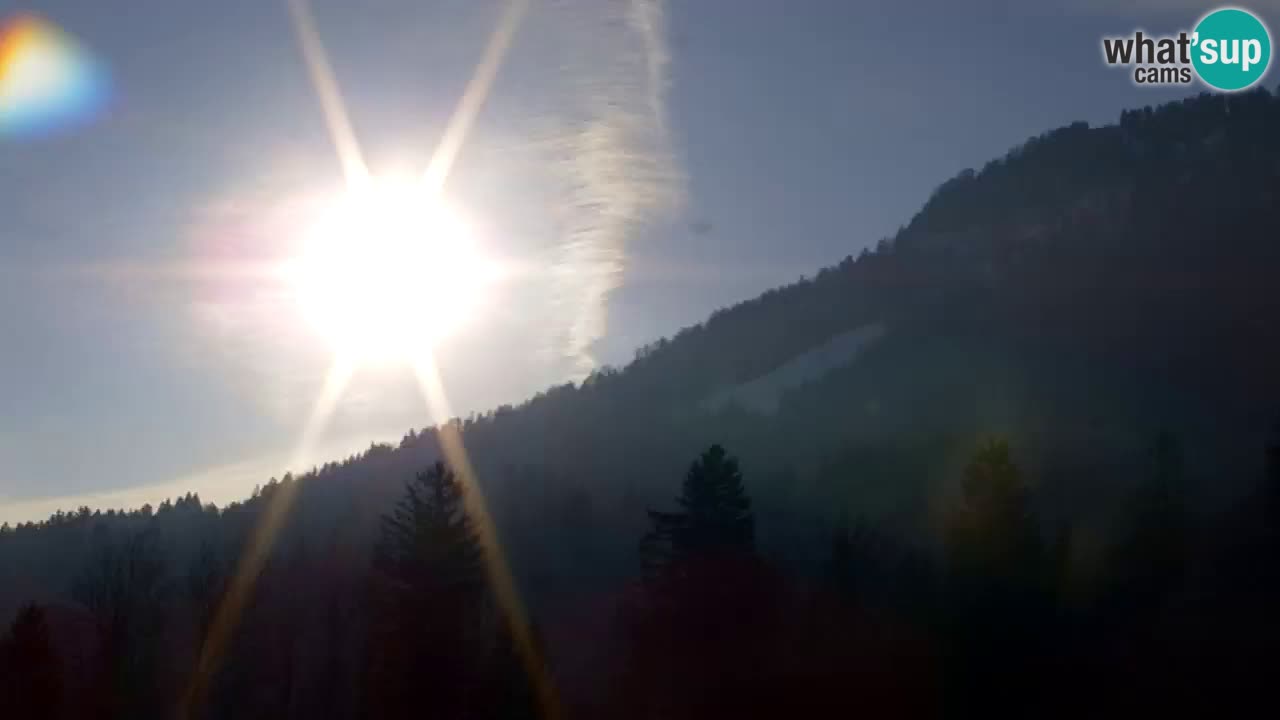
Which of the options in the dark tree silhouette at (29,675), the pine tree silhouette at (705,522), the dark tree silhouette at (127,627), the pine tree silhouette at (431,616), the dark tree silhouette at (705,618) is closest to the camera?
the dark tree silhouette at (29,675)

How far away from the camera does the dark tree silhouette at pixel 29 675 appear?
171 ft

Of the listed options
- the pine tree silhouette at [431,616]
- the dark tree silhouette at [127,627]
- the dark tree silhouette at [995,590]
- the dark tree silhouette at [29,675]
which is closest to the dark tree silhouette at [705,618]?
the pine tree silhouette at [431,616]

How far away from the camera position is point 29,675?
52.8 metres

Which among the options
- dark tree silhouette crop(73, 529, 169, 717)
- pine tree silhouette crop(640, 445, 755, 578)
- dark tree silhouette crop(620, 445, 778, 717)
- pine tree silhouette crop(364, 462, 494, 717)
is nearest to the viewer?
pine tree silhouette crop(364, 462, 494, 717)

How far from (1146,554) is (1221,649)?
844 cm

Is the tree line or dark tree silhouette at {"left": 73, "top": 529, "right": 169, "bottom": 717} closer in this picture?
the tree line

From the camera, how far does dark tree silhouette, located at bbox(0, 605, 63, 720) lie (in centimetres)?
5225

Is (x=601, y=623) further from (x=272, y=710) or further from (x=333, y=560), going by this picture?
(x=272, y=710)

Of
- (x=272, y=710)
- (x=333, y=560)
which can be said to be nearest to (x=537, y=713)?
(x=272, y=710)

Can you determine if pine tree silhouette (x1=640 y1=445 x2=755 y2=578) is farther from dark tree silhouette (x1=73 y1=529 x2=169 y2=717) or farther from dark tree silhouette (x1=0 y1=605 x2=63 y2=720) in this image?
dark tree silhouette (x1=73 y1=529 x2=169 y2=717)

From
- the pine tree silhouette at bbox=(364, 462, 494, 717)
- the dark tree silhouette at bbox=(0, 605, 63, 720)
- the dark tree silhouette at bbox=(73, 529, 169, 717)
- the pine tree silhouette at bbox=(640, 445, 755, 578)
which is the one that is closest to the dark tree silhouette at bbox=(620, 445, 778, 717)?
the pine tree silhouette at bbox=(640, 445, 755, 578)

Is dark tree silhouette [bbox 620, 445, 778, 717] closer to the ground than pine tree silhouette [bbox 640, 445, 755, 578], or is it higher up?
closer to the ground

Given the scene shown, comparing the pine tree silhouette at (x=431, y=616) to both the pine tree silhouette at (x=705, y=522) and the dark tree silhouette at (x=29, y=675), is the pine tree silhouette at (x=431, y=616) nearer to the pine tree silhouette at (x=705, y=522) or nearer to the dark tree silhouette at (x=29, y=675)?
the pine tree silhouette at (x=705, y=522)

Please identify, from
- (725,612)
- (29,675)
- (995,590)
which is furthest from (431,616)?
(995,590)
